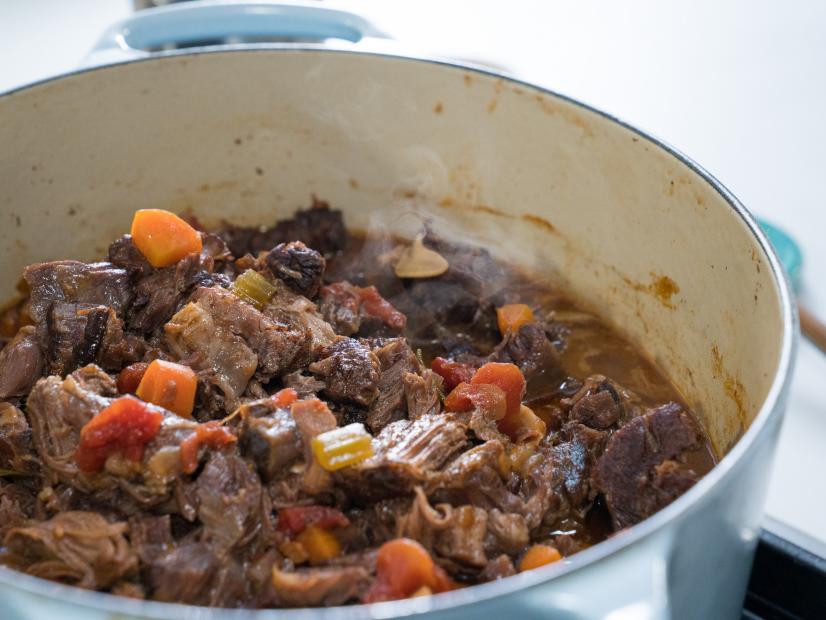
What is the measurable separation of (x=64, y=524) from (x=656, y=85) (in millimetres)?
4338

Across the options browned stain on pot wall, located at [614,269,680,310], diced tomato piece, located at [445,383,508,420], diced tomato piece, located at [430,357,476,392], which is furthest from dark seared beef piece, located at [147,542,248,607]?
browned stain on pot wall, located at [614,269,680,310]

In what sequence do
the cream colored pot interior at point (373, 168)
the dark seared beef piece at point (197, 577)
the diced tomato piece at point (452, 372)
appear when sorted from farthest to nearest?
the cream colored pot interior at point (373, 168) → the diced tomato piece at point (452, 372) → the dark seared beef piece at point (197, 577)

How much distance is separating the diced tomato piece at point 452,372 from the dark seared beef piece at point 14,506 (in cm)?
110

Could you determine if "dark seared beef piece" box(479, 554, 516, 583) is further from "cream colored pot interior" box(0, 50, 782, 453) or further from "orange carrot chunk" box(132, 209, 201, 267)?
"orange carrot chunk" box(132, 209, 201, 267)

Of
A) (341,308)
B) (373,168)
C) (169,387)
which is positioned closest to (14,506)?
(169,387)

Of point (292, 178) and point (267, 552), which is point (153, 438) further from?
point (292, 178)

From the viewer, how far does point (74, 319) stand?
2.44m

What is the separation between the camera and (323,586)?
170 centimetres

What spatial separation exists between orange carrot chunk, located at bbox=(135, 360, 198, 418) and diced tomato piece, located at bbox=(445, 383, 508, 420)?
0.66 m

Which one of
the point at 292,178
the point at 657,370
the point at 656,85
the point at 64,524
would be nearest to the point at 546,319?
the point at 657,370

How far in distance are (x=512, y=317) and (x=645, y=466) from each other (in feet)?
2.77

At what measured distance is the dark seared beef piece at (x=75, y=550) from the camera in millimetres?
1795

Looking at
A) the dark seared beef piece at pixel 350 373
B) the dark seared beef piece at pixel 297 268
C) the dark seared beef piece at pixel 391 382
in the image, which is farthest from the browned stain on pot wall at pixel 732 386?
the dark seared beef piece at pixel 297 268

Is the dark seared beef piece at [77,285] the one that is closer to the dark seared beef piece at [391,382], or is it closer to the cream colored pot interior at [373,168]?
the cream colored pot interior at [373,168]
